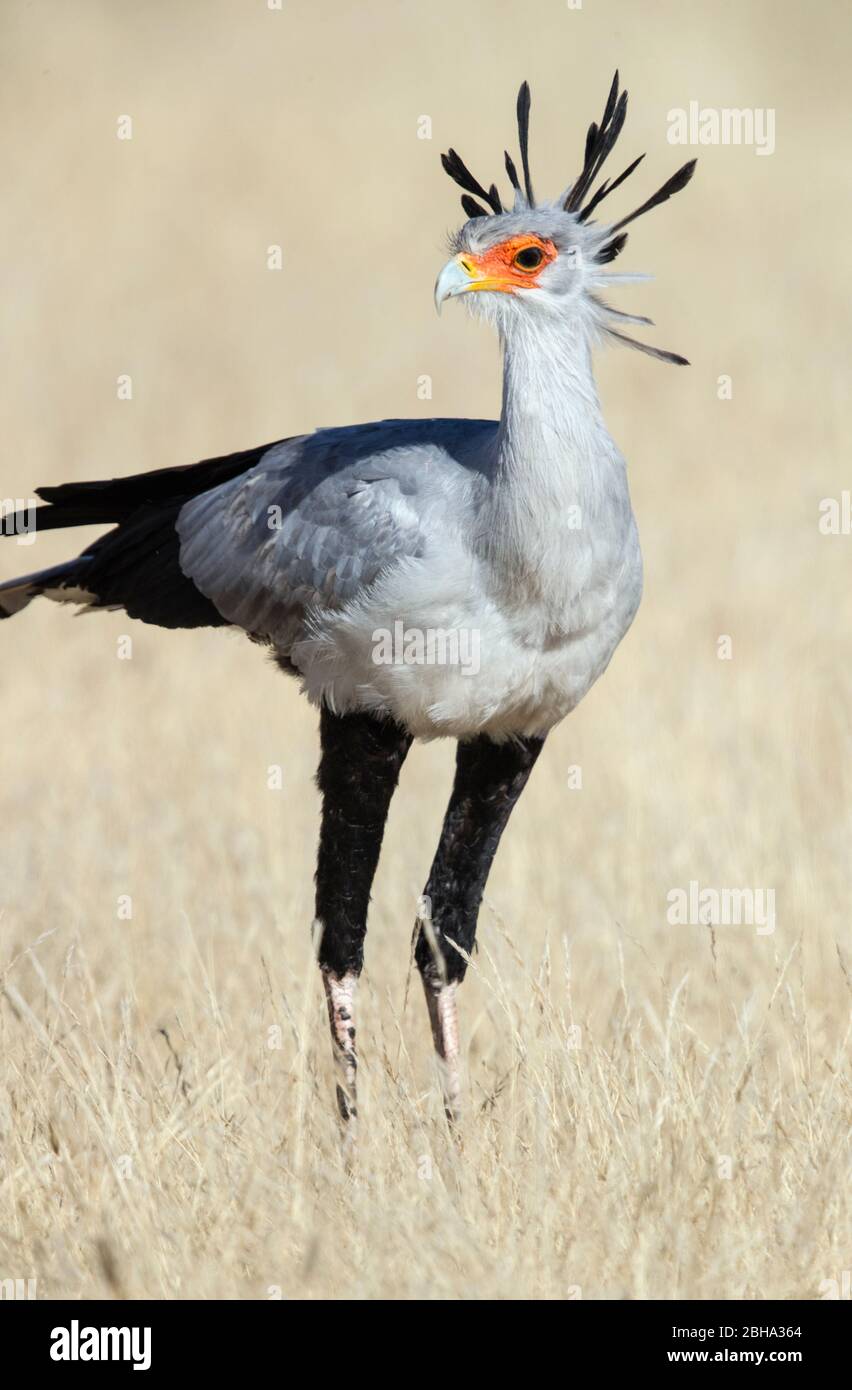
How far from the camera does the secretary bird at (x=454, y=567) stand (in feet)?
13.5

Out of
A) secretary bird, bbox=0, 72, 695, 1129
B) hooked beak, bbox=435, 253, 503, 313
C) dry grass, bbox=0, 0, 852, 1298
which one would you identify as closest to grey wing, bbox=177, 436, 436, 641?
secretary bird, bbox=0, 72, 695, 1129

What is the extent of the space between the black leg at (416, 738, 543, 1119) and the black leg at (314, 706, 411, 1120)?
7.3 inches

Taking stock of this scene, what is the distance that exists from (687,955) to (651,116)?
31.7ft

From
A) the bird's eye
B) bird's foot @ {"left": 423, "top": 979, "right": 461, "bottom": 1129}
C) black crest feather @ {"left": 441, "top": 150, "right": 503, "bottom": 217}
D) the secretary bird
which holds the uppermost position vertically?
black crest feather @ {"left": 441, "top": 150, "right": 503, "bottom": 217}

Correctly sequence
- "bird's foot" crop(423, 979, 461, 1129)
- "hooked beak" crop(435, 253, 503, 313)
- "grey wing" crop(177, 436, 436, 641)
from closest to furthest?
"hooked beak" crop(435, 253, 503, 313)
"grey wing" crop(177, 436, 436, 641)
"bird's foot" crop(423, 979, 461, 1129)

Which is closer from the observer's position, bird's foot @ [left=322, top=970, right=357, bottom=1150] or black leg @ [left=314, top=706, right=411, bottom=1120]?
black leg @ [left=314, top=706, right=411, bottom=1120]

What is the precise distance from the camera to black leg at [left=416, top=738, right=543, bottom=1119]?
15.1 feet

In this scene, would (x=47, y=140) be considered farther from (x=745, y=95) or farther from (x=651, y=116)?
(x=745, y=95)

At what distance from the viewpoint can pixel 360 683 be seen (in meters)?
4.40

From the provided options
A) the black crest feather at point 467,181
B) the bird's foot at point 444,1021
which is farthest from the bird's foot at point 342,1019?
the black crest feather at point 467,181

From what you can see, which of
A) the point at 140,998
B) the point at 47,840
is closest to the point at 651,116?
the point at 47,840

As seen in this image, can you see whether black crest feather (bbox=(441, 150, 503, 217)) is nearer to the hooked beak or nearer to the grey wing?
the hooked beak

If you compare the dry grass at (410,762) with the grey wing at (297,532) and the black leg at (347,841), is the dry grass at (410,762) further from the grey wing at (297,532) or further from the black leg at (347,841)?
the grey wing at (297,532)

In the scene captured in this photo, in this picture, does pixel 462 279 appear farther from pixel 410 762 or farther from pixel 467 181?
pixel 410 762
